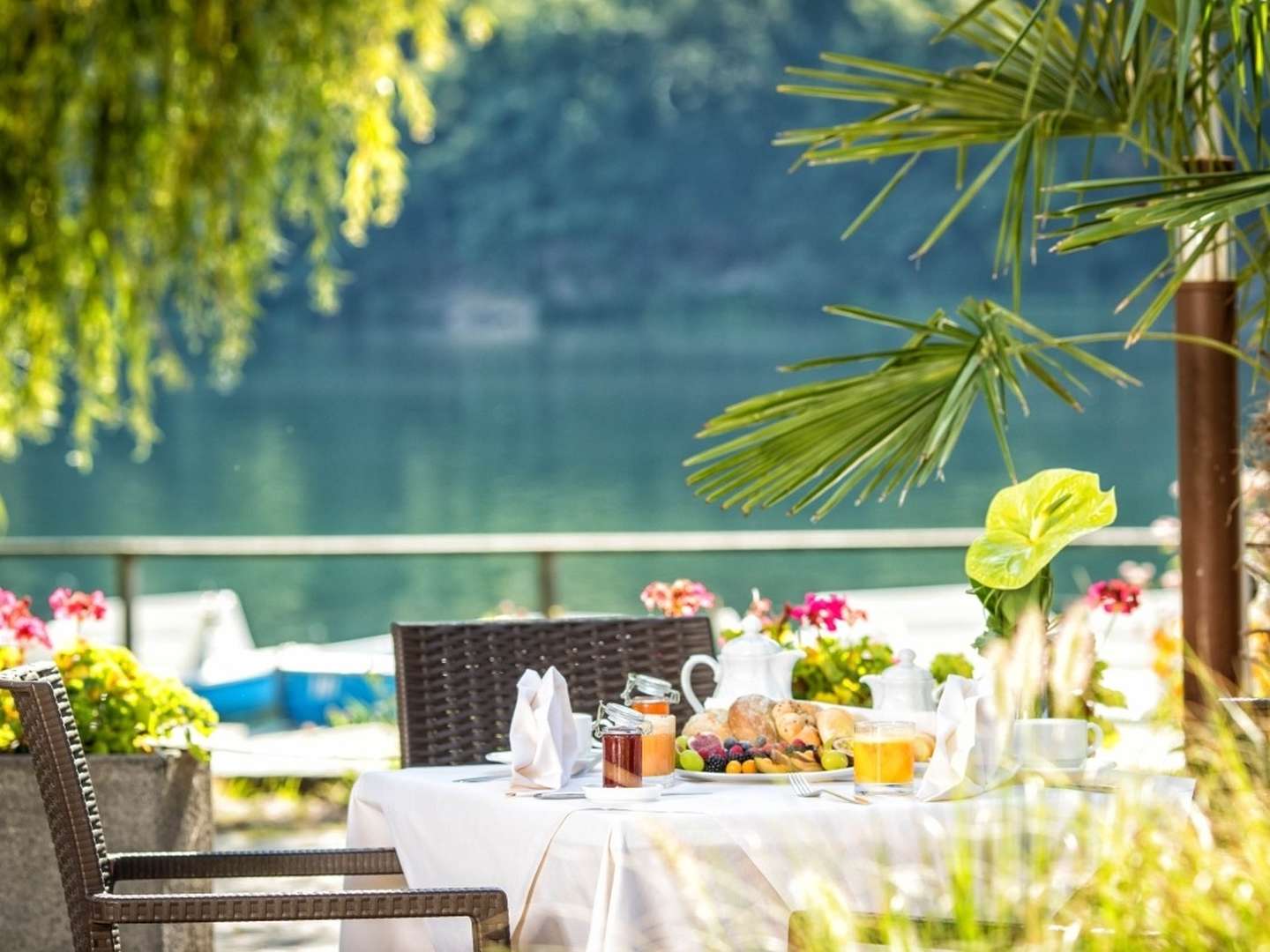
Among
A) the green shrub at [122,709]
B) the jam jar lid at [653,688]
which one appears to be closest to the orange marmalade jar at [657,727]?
the jam jar lid at [653,688]

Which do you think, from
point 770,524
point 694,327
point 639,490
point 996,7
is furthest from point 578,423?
Result: point 996,7

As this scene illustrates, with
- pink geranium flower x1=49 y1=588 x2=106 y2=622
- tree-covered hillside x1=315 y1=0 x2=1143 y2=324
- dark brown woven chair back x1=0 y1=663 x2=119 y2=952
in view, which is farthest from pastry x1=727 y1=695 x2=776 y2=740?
tree-covered hillside x1=315 y1=0 x2=1143 y2=324

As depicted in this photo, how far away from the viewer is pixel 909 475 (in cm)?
334

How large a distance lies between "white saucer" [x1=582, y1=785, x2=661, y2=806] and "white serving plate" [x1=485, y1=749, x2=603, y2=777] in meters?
0.25

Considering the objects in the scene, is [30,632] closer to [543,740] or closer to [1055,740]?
[543,740]

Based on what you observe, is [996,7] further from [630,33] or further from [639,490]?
[630,33]

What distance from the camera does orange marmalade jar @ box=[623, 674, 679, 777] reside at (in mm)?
2506

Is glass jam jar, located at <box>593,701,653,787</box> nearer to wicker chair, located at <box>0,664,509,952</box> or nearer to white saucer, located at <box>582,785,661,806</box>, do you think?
white saucer, located at <box>582,785,661,806</box>

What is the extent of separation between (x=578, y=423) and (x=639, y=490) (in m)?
9.07

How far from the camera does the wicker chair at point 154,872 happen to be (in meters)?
2.30

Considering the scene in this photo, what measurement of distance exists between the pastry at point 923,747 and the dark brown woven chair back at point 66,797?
1.13 metres

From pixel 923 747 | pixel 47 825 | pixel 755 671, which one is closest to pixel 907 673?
pixel 923 747

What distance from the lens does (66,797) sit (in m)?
2.50

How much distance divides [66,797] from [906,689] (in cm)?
120
